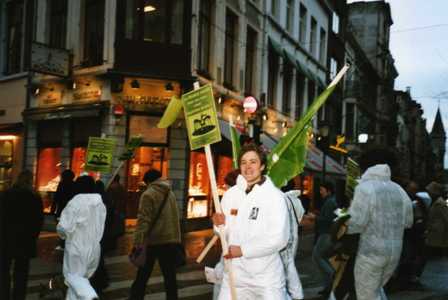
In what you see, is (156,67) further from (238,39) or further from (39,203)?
(39,203)

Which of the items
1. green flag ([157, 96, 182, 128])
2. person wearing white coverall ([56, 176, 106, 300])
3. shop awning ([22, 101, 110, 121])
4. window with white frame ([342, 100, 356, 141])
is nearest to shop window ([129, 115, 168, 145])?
shop awning ([22, 101, 110, 121])

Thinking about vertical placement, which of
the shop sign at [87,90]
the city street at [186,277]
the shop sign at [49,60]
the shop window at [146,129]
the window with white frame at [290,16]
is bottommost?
the city street at [186,277]

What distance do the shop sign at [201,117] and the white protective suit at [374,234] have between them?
5.05 feet

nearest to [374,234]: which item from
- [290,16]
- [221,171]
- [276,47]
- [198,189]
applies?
[198,189]

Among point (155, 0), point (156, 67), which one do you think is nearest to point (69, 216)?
point (156, 67)

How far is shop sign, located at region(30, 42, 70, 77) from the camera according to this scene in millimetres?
16328

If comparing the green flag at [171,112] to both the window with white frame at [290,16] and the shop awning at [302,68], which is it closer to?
the shop awning at [302,68]

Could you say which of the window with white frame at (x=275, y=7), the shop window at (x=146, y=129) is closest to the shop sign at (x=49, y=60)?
the shop window at (x=146, y=129)

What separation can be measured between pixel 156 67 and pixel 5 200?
32.6 ft

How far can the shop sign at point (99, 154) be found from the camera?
10.7 metres

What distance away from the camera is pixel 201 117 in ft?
16.5

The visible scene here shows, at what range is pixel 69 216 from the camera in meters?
6.46

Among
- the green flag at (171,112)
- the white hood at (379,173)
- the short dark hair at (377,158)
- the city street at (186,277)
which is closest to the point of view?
the green flag at (171,112)

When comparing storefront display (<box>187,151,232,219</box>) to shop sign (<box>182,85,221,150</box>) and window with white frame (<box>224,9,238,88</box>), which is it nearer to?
window with white frame (<box>224,9,238,88</box>)
